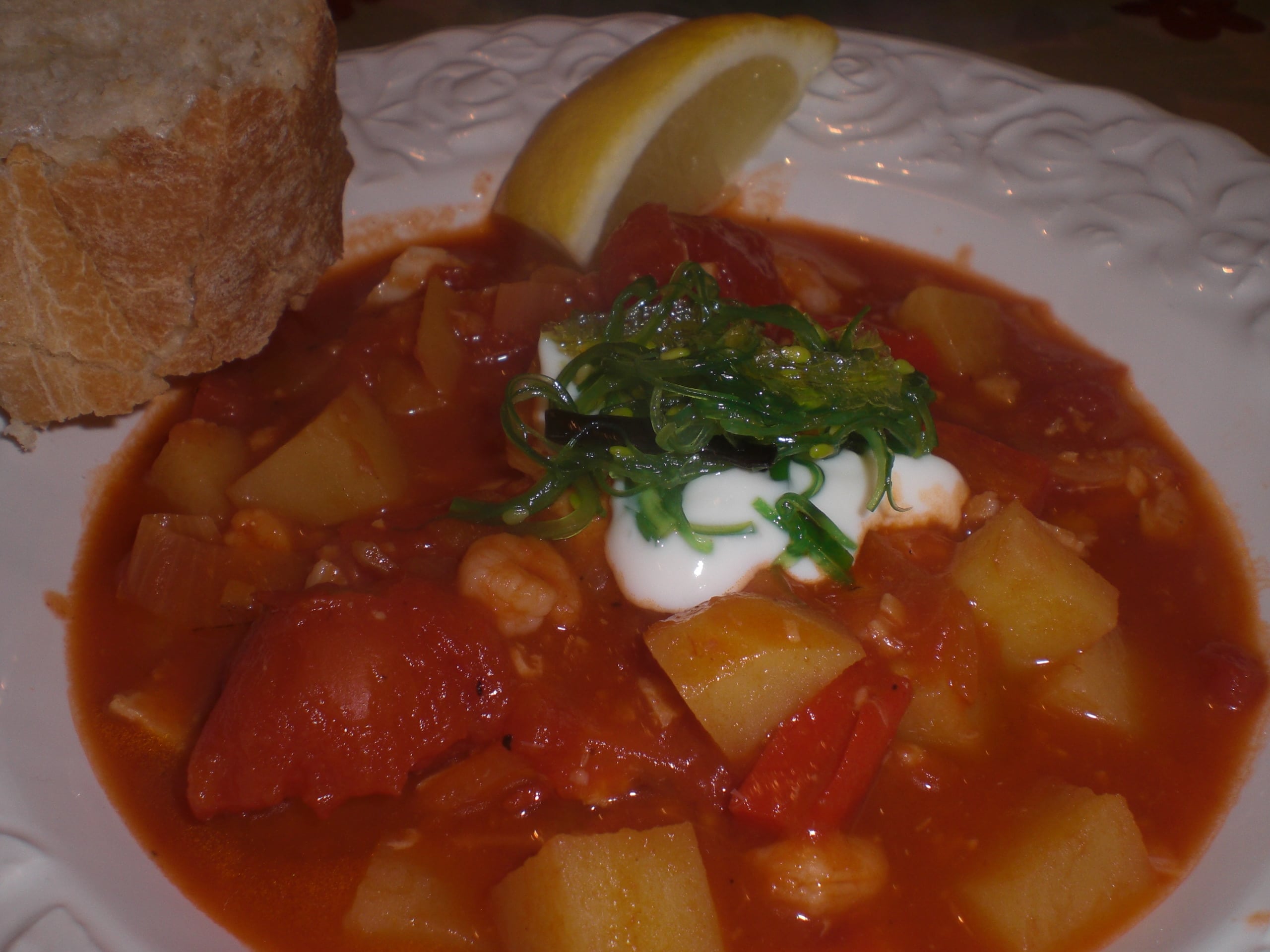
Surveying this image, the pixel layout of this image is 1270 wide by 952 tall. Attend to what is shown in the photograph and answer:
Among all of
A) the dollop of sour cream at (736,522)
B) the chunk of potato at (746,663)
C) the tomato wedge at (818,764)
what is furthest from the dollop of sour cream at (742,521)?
the tomato wedge at (818,764)

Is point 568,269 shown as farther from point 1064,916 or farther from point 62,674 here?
point 1064,916

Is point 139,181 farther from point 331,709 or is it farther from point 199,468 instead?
point 331,709

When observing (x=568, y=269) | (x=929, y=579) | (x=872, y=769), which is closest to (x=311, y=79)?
(x=568, y=269)

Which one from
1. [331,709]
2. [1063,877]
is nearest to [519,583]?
[331,709]

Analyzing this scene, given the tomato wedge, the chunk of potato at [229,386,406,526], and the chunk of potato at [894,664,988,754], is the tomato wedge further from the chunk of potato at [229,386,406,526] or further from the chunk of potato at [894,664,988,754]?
the chunk of potato at [229,386,406,526]

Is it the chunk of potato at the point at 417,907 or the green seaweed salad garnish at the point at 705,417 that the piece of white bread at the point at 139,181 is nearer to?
the green seaweed salad garnish at the point at 705,417

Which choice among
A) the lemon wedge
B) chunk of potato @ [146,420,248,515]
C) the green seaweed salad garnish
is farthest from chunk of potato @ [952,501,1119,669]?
chunk of potato @ [146,420,248,515]
